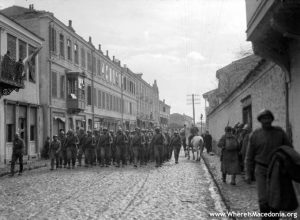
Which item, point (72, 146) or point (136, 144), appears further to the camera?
point (136, 144)

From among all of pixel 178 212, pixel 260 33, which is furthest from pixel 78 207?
pixel 260 33

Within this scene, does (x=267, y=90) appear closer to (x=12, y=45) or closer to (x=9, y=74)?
(x=9, y=74)

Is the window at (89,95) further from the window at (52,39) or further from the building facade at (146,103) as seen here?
the building facade at (146,103)

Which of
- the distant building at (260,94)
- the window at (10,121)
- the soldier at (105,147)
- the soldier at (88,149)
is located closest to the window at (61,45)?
the window at (10,121)

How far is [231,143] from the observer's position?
1147 cm

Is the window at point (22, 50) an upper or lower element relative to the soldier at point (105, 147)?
upper

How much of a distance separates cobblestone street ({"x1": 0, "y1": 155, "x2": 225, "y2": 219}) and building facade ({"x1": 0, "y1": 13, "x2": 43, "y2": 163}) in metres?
8.21

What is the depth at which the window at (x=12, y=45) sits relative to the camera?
22078 mm

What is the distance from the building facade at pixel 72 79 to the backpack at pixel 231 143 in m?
18.4

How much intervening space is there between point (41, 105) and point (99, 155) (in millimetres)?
9834

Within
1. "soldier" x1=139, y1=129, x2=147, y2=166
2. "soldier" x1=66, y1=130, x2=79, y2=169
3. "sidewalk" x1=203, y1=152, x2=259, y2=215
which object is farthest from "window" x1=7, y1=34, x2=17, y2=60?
"sidewalk" x1=203, y1=152, x2=259, y2=215

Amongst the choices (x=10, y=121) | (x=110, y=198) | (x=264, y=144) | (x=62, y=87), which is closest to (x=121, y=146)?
(x=10, y=121)

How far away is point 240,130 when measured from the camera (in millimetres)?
12672

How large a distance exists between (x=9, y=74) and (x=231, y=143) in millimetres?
12562
